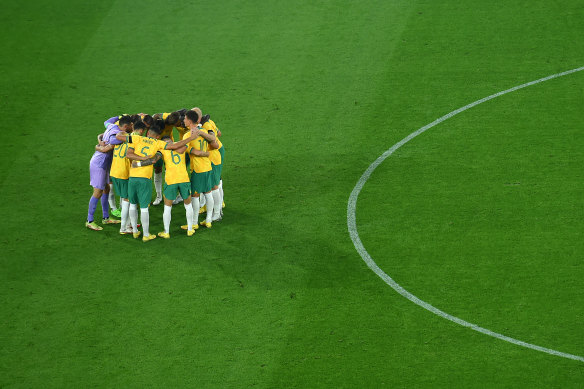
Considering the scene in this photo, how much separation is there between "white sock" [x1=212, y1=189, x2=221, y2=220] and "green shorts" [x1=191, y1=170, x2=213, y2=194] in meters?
0.19

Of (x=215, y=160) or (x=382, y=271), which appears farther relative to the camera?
(x=215, y=160)

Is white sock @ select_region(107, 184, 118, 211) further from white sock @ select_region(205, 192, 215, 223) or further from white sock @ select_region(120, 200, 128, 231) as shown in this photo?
white sock @ select_region(205, 192, 215, 223)

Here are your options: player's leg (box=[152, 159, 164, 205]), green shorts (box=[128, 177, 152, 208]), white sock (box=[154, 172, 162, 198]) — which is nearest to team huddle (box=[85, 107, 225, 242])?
green shorts (box=[128, 177, 152, 208])

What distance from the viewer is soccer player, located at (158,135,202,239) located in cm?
1167

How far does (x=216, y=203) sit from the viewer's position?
12.2 meters

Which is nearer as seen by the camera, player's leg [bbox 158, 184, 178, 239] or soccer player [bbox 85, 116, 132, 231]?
player's leg [bbox 158, 184, 178, 239]

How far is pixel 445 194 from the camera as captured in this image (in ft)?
41.1

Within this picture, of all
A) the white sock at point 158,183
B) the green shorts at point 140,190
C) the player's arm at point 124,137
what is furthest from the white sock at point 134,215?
the white sock at point 158,183

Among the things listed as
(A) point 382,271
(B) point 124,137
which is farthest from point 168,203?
(A) point 382,271

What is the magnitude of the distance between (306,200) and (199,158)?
175 centimetres

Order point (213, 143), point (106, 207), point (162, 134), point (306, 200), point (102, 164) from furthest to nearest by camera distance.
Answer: point (306, 200) → point (162, 134) → point (106, 207) → point (102, 164) → point (213, 143)

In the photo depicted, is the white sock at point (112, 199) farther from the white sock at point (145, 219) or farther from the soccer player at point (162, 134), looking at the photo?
the white sock at point (145, 219)

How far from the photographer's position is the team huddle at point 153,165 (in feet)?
38.2

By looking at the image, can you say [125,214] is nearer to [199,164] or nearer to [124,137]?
[124,137]
